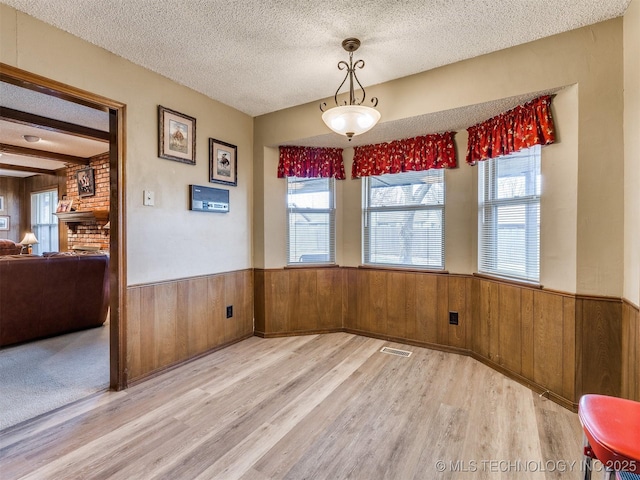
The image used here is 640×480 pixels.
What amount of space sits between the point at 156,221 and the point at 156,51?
1.29 meters

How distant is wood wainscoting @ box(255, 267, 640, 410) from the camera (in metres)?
2.08

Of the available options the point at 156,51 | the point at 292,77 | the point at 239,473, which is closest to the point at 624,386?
the point at 239,473

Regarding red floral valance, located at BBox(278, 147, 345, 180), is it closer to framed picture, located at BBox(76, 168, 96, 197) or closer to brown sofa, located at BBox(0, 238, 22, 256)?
framed picture, located at BBox(76, 168, 96, 197)

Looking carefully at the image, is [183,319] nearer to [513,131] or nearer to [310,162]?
[310,162]

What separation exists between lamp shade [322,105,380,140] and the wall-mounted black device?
4.74 ft

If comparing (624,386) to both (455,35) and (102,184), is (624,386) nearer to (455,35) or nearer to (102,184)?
(455,35)

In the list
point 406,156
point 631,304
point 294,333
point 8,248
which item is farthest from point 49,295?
point 631,304

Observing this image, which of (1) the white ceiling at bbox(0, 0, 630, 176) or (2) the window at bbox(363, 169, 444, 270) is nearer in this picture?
(1) the white ceiling at bbox(0, 0, 630, 176)

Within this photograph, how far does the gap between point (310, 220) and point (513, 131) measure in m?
2.16

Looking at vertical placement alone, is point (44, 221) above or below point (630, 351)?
above

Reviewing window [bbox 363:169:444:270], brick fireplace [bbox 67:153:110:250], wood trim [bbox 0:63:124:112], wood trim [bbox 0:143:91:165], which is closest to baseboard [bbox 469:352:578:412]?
window [bbox 363:169:444:270]

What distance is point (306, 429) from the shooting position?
194 centimetres

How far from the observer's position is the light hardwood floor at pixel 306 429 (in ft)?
5.29

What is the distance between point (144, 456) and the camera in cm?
169
